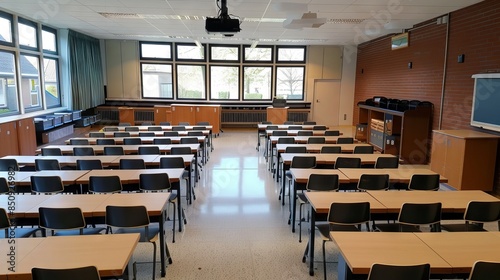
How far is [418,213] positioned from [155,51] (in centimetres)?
1229

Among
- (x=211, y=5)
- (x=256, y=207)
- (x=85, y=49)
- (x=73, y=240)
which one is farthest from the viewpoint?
(x=85, y=49)

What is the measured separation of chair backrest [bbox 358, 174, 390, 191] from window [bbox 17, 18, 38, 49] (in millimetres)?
8658

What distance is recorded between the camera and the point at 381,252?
231 centimetres

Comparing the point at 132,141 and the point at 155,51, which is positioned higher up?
the point at 155,51

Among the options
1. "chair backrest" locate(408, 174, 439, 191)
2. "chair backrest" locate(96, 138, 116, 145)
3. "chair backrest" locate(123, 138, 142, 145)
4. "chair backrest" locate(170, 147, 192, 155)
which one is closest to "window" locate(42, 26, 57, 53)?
"chair backrest" locate(96, 138, 116, 145)

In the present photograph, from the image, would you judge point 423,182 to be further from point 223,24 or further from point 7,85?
point 7,85

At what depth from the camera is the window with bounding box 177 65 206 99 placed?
13.6 m

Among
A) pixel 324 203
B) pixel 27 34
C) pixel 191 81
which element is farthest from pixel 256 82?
pixel 324 203

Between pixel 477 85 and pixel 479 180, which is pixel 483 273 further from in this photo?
pixel 477 85

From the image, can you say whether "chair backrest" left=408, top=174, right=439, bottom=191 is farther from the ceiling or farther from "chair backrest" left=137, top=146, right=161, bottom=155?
"chair backrest" left=137, top=146, right=161, bottom=155

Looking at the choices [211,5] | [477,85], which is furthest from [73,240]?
[477,85]

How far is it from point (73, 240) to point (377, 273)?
2053 millimetres

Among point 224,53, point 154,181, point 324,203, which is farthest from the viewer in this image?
point 224,53

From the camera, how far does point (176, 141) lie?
6863 mm
